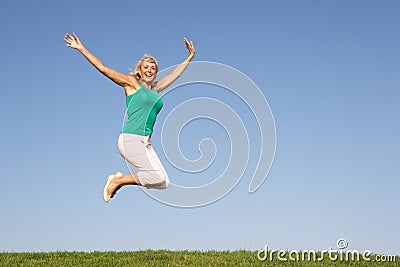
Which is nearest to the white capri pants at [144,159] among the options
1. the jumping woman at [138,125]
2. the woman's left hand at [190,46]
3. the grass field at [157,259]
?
the jumping woman at [138,125]

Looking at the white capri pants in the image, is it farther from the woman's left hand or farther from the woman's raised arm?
the woman's left hand

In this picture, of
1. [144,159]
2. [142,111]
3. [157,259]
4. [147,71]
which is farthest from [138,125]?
[157,259]

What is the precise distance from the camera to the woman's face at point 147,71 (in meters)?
8.10

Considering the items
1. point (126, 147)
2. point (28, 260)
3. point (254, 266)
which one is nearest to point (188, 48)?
point (126, 147)

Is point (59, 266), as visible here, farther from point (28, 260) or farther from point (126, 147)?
point (126, 147)

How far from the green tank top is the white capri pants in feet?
0.32

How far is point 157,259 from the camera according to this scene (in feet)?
39.0

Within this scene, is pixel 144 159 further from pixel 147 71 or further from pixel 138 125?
pixel 147 71

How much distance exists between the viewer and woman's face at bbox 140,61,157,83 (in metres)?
8.10

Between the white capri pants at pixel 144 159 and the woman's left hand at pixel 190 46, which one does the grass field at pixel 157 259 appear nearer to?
the white capri pants at pixel 144 159

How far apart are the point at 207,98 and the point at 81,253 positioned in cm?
557

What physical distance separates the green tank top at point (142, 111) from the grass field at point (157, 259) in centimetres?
424

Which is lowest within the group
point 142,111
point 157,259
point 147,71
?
point 157,259

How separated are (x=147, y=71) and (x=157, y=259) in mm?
5184
